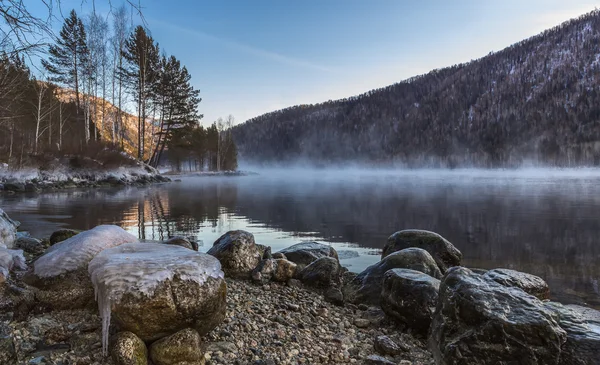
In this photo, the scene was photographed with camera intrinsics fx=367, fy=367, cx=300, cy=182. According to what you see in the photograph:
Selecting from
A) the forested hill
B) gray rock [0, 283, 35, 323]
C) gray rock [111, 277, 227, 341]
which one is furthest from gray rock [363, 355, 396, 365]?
the forested hill

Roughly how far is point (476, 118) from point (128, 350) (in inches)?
6054

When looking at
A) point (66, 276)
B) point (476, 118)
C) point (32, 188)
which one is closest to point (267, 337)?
point (66, 276)

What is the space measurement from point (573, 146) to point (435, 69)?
106249 millimetres

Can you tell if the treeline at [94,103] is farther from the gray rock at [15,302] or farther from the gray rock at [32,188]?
the gray rock at [15,302]

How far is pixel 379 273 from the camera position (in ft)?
20.6

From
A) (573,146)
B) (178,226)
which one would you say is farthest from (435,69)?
(178,226)

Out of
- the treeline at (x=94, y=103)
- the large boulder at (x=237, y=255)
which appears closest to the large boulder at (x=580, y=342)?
the large boulder at (x=237, y=255)

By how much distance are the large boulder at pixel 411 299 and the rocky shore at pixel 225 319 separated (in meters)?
0.01

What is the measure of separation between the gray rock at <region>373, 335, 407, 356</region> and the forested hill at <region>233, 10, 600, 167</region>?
123m

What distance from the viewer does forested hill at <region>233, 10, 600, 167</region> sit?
11382 centimetres

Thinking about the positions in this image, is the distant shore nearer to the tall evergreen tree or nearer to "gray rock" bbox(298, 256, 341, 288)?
the tall evergreen tree

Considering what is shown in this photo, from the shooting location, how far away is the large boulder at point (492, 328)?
3148 millimetres

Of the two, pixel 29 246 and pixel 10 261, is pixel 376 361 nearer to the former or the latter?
pixel 10 261

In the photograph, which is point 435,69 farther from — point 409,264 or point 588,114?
point 409,264
